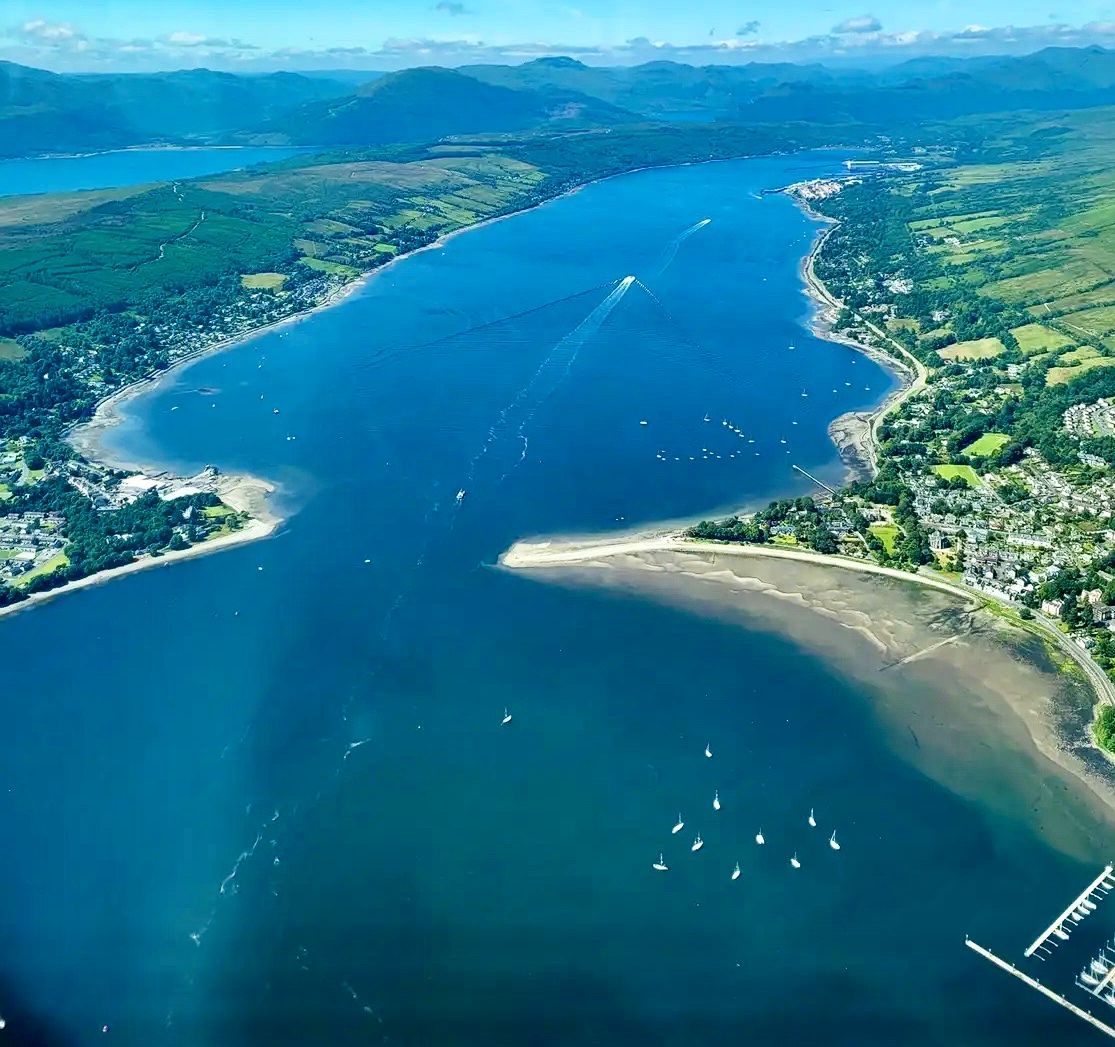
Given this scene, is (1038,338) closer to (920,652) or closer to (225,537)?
(920,652)

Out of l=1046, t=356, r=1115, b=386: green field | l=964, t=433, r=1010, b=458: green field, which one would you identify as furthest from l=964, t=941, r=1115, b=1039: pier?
l=1046, t=356, r=1115, b=386: green field

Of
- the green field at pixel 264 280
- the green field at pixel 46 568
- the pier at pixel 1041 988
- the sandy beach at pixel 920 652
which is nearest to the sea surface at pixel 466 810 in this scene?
the pier at pixel 1041 988

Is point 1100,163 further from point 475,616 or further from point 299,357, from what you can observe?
point 475,616

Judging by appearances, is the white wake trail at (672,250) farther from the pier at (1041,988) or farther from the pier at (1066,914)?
the pier at (1041,988)

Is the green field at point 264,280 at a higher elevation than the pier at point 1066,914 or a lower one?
lower

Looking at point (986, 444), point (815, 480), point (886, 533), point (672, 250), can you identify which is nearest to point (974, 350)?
point (986, 444)

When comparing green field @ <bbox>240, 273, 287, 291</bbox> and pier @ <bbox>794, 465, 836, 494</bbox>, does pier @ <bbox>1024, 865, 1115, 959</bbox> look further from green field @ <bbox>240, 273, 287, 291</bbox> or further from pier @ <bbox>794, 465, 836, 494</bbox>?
green field @ <bbox>240, 273, 287, 291</bbox>
